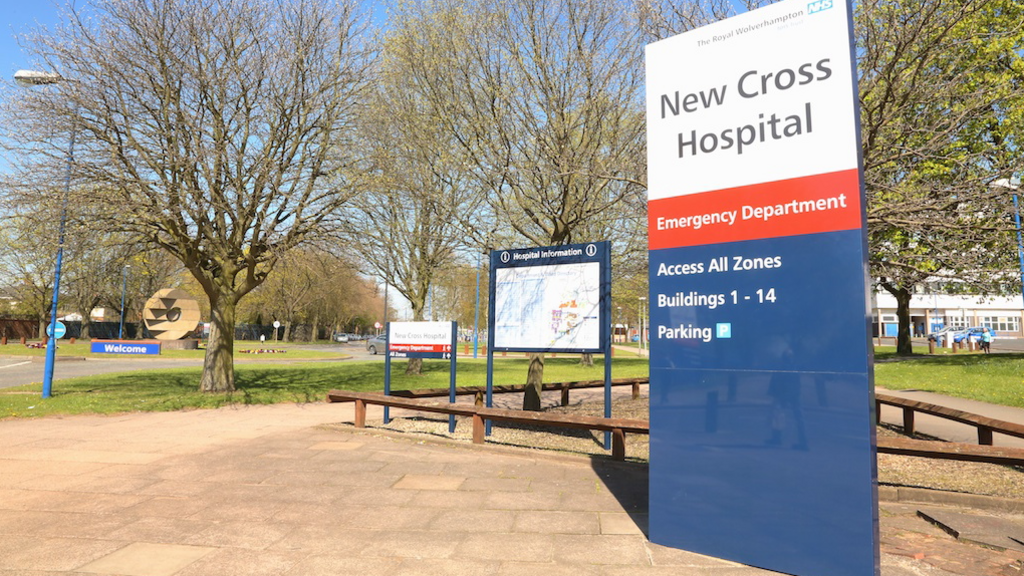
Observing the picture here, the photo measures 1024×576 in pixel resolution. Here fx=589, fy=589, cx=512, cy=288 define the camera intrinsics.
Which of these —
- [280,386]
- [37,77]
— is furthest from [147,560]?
[280,386]

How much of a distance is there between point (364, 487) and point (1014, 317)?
9511cm

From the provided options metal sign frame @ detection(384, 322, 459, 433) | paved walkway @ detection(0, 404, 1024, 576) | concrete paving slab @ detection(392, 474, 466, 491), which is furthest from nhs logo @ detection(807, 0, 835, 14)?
metal sign frame @ detection(384, 322, 459, 433)

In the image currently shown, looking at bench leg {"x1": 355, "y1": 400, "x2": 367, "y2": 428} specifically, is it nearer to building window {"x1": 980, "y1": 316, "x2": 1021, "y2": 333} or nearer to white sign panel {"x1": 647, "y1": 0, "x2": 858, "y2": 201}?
white sign panel {"x1": 647, "y1": 0, "x2": 858, "y2": 201}

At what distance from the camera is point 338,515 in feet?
15.6

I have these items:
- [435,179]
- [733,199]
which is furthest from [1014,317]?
[733,199]

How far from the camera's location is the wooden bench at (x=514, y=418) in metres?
A: 6.67

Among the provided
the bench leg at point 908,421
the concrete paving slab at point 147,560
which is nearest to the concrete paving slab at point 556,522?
the concrete paving slab at point 147,560

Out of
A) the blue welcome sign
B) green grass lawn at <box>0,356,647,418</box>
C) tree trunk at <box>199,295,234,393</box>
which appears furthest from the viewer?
the blue welcome sign

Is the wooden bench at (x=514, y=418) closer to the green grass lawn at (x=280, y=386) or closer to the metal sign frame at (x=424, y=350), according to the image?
the metal sign frame at (x=424, y=350)

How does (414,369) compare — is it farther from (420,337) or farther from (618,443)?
(618,443)

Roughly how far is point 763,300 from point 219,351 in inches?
532

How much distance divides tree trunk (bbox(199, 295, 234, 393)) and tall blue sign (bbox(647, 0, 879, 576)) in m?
12.5

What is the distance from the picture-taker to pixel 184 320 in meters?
40.2

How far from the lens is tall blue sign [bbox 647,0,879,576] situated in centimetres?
350
